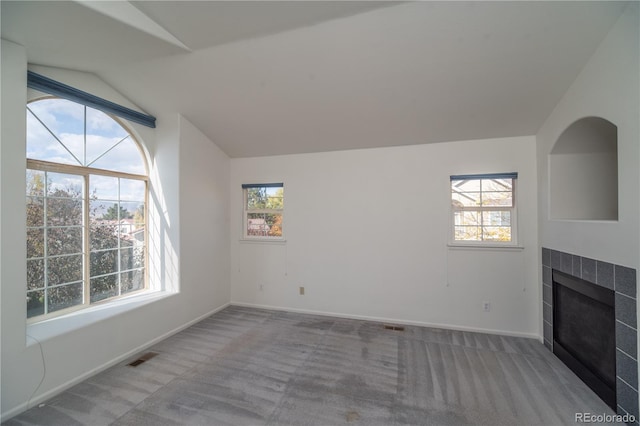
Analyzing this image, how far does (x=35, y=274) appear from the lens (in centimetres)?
240

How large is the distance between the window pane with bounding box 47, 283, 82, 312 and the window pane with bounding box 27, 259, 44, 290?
0.39 ft

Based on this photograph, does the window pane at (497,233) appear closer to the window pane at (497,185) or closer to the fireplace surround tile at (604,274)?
the window pane at (497,185)

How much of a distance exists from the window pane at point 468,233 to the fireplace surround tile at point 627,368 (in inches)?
65.4

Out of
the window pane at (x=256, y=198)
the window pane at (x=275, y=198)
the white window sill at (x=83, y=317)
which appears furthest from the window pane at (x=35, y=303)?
the window pane at (x=275, y=198)

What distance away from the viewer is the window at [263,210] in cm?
422

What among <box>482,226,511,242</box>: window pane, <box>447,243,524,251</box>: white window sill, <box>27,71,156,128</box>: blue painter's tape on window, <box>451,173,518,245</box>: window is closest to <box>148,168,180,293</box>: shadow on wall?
<box>27,71,156,128</box>: blue painter's tape on window

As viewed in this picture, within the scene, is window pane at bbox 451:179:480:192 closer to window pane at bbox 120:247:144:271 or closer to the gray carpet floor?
the gray carpet floor

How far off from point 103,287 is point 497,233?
4.80 meters

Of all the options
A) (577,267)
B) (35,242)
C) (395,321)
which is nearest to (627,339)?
(577,267)

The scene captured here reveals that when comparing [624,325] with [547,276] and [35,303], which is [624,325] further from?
[35,303]

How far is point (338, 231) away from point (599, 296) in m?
2.68

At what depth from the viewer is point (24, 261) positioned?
80.4 inches

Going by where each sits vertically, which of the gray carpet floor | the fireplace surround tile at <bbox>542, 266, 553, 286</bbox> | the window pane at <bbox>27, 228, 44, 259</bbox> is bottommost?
the gray carpet floor

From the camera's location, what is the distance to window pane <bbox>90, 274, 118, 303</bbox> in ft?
9.48
